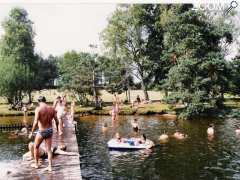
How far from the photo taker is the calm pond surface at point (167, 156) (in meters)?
23.2

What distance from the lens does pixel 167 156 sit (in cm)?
2752

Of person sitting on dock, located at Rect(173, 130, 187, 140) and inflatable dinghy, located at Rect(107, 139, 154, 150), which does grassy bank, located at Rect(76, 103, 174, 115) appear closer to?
person sitting on dock, located at Rect(173, 130, 187, 140)

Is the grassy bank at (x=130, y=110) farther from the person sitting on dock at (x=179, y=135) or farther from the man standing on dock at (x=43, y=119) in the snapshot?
the man standing on dock at (x=43, y=119)

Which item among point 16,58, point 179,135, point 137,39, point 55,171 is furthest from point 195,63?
point 55,171

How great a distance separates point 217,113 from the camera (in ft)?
153

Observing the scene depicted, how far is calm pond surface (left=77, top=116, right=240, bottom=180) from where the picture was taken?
914 inches

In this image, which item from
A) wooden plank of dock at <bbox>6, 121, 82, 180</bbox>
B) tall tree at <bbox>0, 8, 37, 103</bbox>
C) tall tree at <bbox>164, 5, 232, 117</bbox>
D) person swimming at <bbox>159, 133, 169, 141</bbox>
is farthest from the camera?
tall tree at <bbox>0, 8, 37, 103</bbox>

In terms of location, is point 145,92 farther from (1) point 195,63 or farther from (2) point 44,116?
(2) point 44,116

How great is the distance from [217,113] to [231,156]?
65.4 ft

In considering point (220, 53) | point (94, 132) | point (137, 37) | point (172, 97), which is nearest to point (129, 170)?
point (94, 132)

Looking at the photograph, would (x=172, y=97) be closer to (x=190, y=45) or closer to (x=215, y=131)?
(x=190, y=45)

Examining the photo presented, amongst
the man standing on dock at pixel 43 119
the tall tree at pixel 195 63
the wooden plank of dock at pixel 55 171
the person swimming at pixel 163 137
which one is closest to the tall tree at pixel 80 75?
the tall tree at pixel 195 63

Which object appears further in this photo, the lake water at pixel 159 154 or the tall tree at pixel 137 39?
the tall tree at pixel 137 39

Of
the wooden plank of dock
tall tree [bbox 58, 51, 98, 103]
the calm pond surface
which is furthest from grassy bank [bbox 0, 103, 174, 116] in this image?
the wooden plank of dock
